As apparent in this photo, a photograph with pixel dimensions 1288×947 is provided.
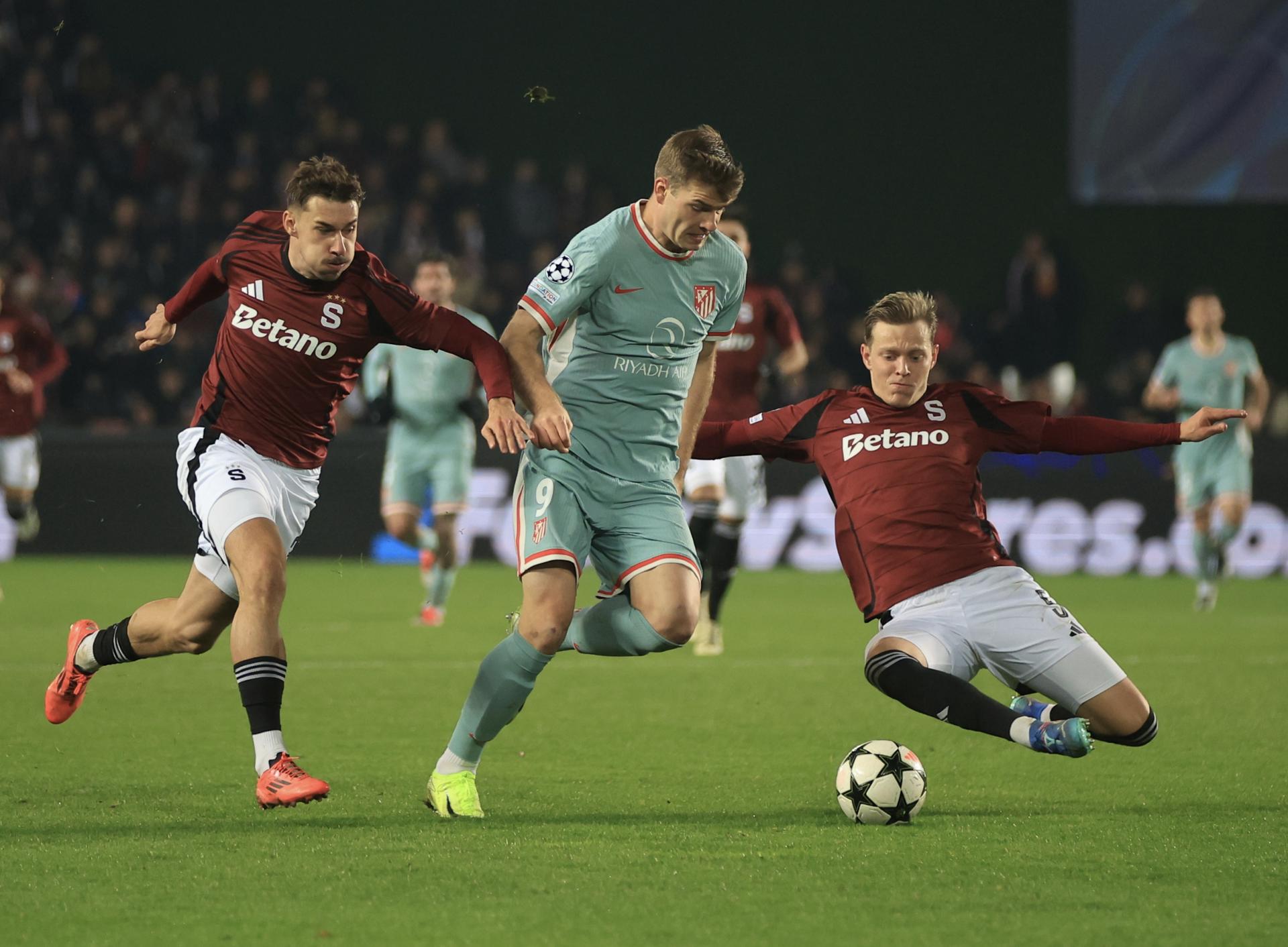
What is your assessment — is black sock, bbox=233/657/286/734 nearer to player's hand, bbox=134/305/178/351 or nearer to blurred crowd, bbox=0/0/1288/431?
player's hand, bbox=134/305/178/351

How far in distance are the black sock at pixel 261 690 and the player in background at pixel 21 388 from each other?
8355 millimetres

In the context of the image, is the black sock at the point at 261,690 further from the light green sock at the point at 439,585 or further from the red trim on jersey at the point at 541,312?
the light green sock at the point at 439,585

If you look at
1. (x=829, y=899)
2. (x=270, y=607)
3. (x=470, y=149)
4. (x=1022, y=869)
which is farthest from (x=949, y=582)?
(x=470, y=149)

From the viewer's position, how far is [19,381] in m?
12.3

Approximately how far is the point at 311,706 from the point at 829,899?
12.4 feet

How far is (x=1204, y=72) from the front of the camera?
16.4 m

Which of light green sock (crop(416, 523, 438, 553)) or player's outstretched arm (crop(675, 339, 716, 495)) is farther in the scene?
light green sock (crop(416, 523, 438, 553))

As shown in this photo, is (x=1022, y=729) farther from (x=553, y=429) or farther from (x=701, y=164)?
(x=701, y=164)

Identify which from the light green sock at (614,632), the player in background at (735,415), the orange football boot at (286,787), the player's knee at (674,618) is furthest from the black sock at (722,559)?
the orange football boot at (286,787)

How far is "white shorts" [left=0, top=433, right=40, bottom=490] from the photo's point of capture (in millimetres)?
12914

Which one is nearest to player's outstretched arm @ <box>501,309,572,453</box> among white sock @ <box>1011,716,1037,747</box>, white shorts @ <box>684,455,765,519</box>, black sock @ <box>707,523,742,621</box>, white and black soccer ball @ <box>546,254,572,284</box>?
white and black soccer ball @ <box>546,254,572,284</box>

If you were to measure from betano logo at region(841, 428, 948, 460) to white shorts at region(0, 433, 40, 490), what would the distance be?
30.3ft

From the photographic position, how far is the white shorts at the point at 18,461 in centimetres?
1291

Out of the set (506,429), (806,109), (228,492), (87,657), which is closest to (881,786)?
(506,429)
